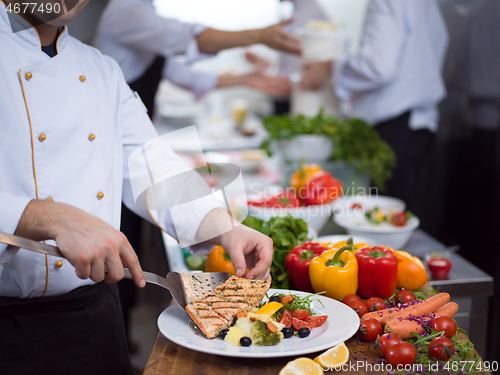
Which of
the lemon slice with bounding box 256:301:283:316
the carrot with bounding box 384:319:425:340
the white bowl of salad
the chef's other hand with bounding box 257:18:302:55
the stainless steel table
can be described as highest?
the chef's other hand with bounding box 257:18:302:55

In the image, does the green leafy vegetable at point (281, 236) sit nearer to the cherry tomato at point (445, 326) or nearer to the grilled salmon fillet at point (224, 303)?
the grilled salmon fillet at point (224, 303)

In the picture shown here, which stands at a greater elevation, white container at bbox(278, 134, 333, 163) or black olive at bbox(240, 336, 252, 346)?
black olive at bbox(240, 336, 252, 346)

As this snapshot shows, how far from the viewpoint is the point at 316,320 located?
85cm

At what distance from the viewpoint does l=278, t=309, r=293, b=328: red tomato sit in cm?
85

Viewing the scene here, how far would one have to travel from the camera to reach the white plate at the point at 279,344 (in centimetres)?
73

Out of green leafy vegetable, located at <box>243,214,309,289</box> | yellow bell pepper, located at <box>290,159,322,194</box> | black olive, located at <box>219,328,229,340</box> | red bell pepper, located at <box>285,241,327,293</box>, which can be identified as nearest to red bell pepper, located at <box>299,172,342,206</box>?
yellow bell pepper, located at <box>290,159,322,194</box>

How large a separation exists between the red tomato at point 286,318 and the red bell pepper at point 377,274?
284mm

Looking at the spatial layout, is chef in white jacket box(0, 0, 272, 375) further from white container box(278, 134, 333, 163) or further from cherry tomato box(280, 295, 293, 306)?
white container box(278, 134, 333, 163)

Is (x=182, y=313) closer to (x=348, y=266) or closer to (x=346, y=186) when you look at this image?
(x=348, y=266)

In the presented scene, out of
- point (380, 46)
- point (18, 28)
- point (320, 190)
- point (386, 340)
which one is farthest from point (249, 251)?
point (380, 46)

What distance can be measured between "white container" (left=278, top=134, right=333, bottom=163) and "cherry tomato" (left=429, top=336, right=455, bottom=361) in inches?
58.8

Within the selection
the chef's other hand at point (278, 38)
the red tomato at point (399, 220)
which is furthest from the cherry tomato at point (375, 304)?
the chef's other hand at point (278, 38)

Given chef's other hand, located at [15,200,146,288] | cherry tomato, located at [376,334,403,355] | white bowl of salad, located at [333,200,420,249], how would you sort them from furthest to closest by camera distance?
white bowl of salad, located at [333,200,420,249] → cherry tomato, located at [376,334,403,355] → chef's other hand, located at [15,200,146,288]

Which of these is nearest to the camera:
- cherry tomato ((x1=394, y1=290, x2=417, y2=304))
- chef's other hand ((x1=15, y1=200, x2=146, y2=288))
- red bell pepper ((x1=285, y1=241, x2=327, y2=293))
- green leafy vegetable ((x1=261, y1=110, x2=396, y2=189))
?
chef's other hand ((x1=15, y1=200, x2=146, y2=288))
